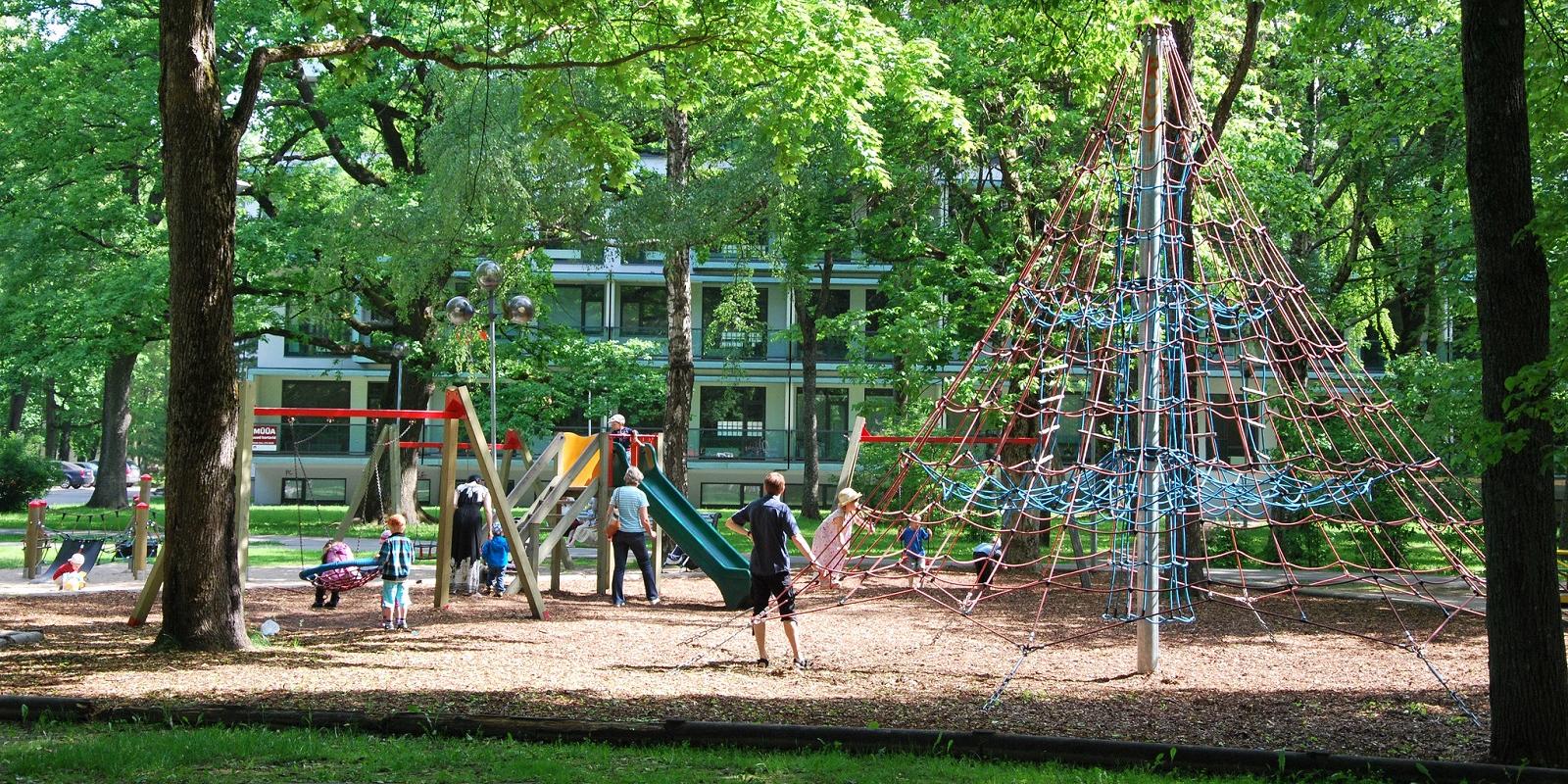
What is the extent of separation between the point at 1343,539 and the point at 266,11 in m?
20.8

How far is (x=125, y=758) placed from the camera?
6.71 meters

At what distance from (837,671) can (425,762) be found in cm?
455

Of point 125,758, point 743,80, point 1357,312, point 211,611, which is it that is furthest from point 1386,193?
point 125,758

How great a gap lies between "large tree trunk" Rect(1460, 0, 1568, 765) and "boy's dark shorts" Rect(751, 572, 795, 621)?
515 centimetres

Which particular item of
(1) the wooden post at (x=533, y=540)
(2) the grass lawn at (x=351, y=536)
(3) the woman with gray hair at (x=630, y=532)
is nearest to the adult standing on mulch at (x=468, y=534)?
(1) the wooden post at (x=533, y=540)

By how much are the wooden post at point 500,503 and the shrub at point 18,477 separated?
2518 cm

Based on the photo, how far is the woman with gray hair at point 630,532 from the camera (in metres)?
15.8

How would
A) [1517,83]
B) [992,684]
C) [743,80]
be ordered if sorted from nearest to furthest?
[1517,83] → [992,684] → [743,80]

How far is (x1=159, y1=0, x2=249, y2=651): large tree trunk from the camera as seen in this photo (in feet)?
34.5

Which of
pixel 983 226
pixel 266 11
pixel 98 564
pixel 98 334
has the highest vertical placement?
pixel 266 11

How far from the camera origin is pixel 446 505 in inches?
572

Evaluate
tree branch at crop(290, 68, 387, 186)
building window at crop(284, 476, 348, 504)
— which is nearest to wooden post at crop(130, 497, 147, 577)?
tree branch at crop(290, 68, 387, 186)

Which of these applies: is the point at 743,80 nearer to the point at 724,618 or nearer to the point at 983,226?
the point at 724,618

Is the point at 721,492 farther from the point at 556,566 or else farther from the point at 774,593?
the point at 774,593
